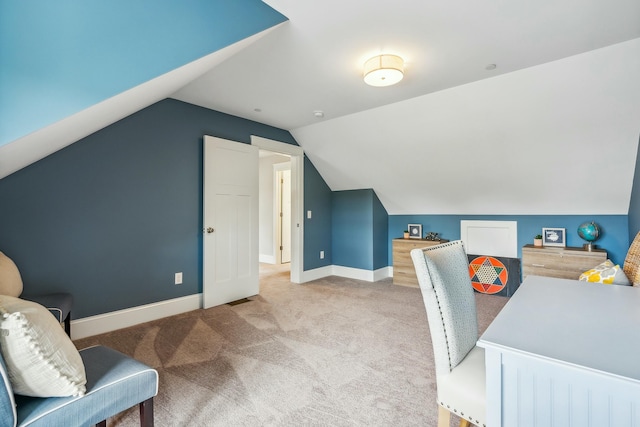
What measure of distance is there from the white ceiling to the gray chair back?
5.07 ft

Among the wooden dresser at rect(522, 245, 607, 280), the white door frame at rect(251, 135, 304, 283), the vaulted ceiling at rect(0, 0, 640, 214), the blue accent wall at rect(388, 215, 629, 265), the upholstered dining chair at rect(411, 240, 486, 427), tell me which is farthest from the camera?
the white door frame at rect(251, 135, 304, 283)

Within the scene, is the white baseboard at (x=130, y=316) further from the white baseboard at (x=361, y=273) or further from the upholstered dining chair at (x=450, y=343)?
the upholstered dining chair at (x=450, y=343)

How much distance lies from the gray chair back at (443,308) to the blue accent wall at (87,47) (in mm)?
1676

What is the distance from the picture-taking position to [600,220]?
3.63 m

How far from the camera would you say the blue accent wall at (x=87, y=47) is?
1340mm

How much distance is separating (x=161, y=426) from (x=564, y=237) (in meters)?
4.51

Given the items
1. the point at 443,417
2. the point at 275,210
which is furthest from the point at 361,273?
the point at 443,417

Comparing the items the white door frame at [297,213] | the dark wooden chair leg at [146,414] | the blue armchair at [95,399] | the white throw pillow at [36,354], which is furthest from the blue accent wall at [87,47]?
the white door frame at [297,213]

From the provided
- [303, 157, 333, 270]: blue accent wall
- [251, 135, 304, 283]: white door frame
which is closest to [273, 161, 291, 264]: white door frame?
[303, 157, 333, 270]: blue accent wall

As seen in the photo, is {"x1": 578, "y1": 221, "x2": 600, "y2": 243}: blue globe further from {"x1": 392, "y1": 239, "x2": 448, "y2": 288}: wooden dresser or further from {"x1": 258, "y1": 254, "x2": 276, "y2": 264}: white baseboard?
{"x1": 258, "y1": 254, "x2": 276, "y2": 264}: white baseboard

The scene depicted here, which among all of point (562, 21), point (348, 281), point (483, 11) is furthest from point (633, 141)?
point (348, 281)

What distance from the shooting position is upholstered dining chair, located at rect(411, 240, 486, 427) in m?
1.15

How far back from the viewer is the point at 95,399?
1.14m

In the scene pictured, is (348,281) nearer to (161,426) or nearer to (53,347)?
(161,426)
